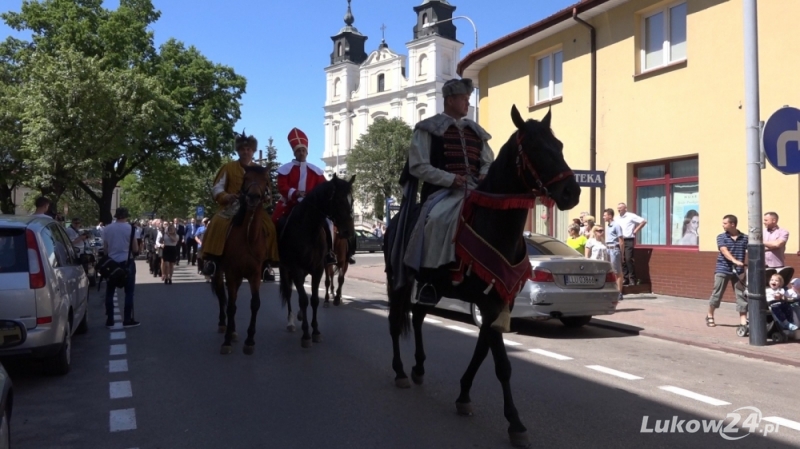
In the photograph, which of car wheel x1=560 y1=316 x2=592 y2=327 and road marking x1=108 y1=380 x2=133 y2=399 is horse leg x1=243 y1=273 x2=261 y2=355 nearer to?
road marking x1=108 y1=380 x2=133 y2=399

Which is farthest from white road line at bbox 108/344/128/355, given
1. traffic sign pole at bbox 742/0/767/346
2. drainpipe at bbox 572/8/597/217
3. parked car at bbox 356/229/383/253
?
parked car at bbox 356/229/383/253

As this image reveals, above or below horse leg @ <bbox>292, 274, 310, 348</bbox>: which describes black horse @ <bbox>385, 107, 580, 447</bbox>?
above

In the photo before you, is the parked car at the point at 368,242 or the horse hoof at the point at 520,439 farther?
the parked car at the point at 368,242

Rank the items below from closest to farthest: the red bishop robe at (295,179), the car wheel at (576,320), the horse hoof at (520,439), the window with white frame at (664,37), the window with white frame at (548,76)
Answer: the horse hoof at (520,439), the red bishop robe at (295,179), the car wheel at (576,320), the window with white frame at (664,37), the window with white frame at (548,76)

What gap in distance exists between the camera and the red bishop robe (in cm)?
1052

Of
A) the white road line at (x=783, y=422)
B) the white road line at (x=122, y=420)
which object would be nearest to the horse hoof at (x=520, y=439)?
the white road line at (x=783, y=422)

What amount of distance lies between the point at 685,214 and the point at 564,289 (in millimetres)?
7475

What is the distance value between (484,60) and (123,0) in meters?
30.2

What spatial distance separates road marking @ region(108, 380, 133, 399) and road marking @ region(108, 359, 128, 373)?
628 millimetres

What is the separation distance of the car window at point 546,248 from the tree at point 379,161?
59291 millimetres

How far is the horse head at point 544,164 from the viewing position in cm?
490

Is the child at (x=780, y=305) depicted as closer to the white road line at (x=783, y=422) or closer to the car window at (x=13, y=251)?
the white road line at (x=783, y=422)

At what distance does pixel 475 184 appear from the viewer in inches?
243

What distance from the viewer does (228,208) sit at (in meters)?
9.45
